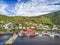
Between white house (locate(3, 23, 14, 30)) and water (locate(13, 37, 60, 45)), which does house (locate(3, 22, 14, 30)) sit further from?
water (locate(13, 37, 60, 45))

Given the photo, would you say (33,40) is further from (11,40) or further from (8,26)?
(8,26)

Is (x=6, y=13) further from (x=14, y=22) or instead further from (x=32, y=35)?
(x=32, y=35)

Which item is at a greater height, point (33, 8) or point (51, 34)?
point (33, 8)

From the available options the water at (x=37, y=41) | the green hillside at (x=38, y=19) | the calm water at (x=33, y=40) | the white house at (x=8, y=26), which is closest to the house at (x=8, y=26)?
the white house at (x=8, y=26)

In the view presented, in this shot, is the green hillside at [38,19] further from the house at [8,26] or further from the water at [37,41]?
the water at [37,41]

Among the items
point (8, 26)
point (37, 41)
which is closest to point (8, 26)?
point (8, 26)

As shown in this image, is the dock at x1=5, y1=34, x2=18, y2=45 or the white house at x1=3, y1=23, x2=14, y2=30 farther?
the white house at x1=3, y1=23, x2=14, y2=30

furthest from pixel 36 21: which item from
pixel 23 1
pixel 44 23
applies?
pixel 23 1

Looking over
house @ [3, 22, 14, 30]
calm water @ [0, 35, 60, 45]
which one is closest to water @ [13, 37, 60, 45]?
calm water @ [0, 35, 60, 45]
